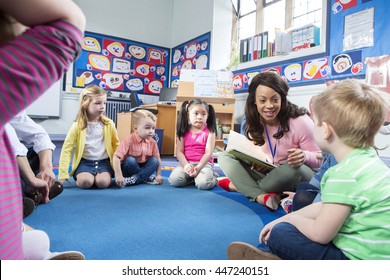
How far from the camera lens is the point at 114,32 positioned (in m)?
3.82

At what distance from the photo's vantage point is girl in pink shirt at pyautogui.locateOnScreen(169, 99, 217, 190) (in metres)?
1.71

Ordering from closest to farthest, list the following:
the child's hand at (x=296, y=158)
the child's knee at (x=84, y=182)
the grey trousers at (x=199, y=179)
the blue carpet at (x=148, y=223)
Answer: the blue carpet at (x=148, y=223) → the child's hand at (x=296, y=158) → the child's knee at (x=84, y=182) → the grey trousers at (x=199, y=179)

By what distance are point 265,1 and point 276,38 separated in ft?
2.67

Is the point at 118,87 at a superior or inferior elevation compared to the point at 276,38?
inferior

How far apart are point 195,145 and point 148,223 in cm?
91

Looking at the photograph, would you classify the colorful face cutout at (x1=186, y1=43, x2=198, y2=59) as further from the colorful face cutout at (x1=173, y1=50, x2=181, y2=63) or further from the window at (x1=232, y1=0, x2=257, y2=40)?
the window at (x1=232, y1=0, x2=257, y2=40)

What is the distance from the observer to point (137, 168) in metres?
1.72

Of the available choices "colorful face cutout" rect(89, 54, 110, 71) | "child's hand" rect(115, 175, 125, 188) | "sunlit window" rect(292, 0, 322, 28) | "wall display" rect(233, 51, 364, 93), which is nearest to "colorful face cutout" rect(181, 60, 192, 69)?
"colorful face cutout" rect(89, 54, 110, 71)

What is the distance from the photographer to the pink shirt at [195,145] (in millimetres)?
1837

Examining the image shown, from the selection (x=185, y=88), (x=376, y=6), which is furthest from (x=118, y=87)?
(x=376, y=6)

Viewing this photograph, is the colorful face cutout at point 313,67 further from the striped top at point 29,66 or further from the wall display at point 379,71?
the striped top at point 29,66

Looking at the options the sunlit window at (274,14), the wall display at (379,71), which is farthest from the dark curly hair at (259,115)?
the sunlit window at (274,14)

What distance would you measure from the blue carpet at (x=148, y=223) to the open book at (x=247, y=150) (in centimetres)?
20
